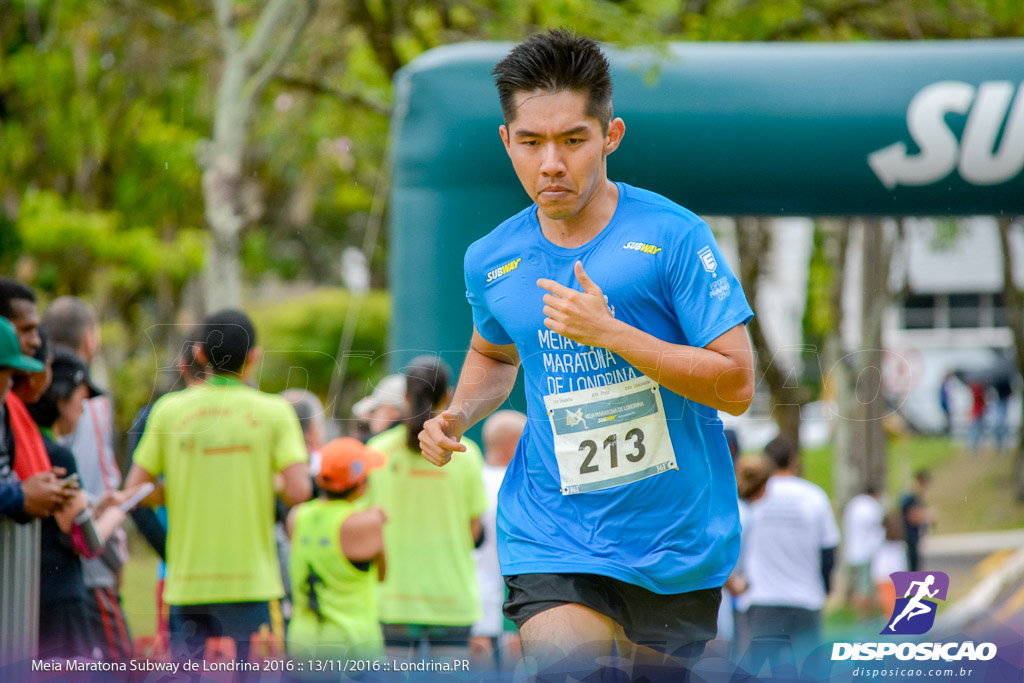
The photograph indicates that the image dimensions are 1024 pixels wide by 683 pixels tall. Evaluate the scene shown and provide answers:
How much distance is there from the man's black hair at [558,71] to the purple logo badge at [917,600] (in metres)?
1.65

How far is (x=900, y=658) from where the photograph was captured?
126 inches

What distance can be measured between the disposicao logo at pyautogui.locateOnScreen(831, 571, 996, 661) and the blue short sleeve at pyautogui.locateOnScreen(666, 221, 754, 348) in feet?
4.08

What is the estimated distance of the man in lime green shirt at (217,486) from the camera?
4211mm

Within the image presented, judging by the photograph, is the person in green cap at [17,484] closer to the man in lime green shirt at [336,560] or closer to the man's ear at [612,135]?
the man in lime green shirt at [336,560]

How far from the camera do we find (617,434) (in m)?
2.59

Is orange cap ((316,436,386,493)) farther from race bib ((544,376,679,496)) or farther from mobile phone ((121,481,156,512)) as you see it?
race bib ((544,376,679,496))

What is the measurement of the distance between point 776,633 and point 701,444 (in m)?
3.21

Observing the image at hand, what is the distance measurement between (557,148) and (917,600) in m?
1.75

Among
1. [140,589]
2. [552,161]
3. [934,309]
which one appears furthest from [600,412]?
[934,309]

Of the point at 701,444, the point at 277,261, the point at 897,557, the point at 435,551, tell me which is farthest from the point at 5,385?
the point at 277,261

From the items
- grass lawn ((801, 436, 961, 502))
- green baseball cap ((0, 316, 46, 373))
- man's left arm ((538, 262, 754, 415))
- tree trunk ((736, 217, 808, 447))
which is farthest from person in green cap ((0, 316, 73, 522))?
grass lawn ((801, 436, 961, 502))

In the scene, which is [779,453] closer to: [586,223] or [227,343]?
[227,343]

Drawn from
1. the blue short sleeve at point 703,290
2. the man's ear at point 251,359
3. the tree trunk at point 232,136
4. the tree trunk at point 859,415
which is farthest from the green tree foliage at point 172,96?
the blue short sleeve at point 703,290

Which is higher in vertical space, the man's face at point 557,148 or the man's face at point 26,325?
the man's face at point 557,148
